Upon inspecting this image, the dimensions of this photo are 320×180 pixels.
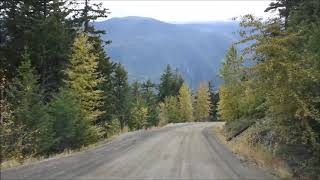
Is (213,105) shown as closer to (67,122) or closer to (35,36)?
(35,36)

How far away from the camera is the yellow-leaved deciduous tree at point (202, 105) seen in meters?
104

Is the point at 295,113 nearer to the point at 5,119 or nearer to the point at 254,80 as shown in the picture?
the point at 254,80

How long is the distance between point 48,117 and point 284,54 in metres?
12.8

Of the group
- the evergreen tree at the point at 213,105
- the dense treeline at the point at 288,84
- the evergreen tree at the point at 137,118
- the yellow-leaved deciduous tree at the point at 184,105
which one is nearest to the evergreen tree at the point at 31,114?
the dense treeline at the point at 288,84

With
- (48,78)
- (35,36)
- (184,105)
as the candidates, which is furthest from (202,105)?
(35,36)

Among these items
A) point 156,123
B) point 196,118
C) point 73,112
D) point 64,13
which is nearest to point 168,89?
point 196,118

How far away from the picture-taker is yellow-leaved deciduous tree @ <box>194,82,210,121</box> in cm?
10369

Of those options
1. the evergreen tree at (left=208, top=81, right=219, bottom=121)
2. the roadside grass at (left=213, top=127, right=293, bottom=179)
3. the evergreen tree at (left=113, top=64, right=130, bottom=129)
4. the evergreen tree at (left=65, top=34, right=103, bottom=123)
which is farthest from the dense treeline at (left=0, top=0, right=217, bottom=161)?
the evergreen tree at (left=208, top=81, right=219, bottom=121)

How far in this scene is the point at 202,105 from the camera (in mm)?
104875

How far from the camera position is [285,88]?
1739 centimetres

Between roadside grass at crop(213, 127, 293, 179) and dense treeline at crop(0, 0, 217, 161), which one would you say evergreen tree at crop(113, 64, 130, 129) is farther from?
roadside grass at crop(213, 127, 293, 179)

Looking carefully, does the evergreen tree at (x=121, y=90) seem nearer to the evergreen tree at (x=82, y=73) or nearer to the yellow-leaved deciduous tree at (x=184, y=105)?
the evergreen tree at (x=82, y=73)

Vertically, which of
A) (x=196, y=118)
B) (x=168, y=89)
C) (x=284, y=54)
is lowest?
(x=196, y=118)

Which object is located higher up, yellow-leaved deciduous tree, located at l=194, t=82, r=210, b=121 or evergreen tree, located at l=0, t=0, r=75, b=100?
evergreen tree, located at l=0, t=0, r=75, b=100
